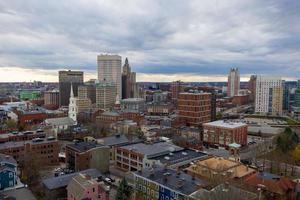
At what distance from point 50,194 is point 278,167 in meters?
33.2

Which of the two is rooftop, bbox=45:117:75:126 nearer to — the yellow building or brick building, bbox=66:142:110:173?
brick building, bbox=66:142:110:173

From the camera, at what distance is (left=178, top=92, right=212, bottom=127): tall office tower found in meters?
75.8

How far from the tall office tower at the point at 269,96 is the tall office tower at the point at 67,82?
9108cm

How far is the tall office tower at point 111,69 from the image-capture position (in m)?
166

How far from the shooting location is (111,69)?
546 feet

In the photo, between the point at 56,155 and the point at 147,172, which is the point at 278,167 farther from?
the point at 56,155

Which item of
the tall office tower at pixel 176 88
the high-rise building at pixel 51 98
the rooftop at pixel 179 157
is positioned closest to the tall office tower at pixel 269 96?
the tall office tower at pixel 176 88

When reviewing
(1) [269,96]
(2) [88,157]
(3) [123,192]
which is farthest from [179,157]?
(1) [269,96]

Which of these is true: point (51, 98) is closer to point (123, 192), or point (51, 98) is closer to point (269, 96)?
point (269, 96)

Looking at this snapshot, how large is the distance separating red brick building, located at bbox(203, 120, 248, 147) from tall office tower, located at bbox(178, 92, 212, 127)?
11.0 m

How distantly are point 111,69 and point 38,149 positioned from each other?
401ft

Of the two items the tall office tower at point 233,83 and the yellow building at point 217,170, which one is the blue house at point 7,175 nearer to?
the yellow building at point 217,170

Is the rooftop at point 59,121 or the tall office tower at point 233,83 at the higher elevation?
the tall office tower at point 233,83

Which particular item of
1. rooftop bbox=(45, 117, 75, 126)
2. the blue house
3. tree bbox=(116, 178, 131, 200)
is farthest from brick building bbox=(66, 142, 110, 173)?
rooftop bbox=(45, 117, 75, 126)
